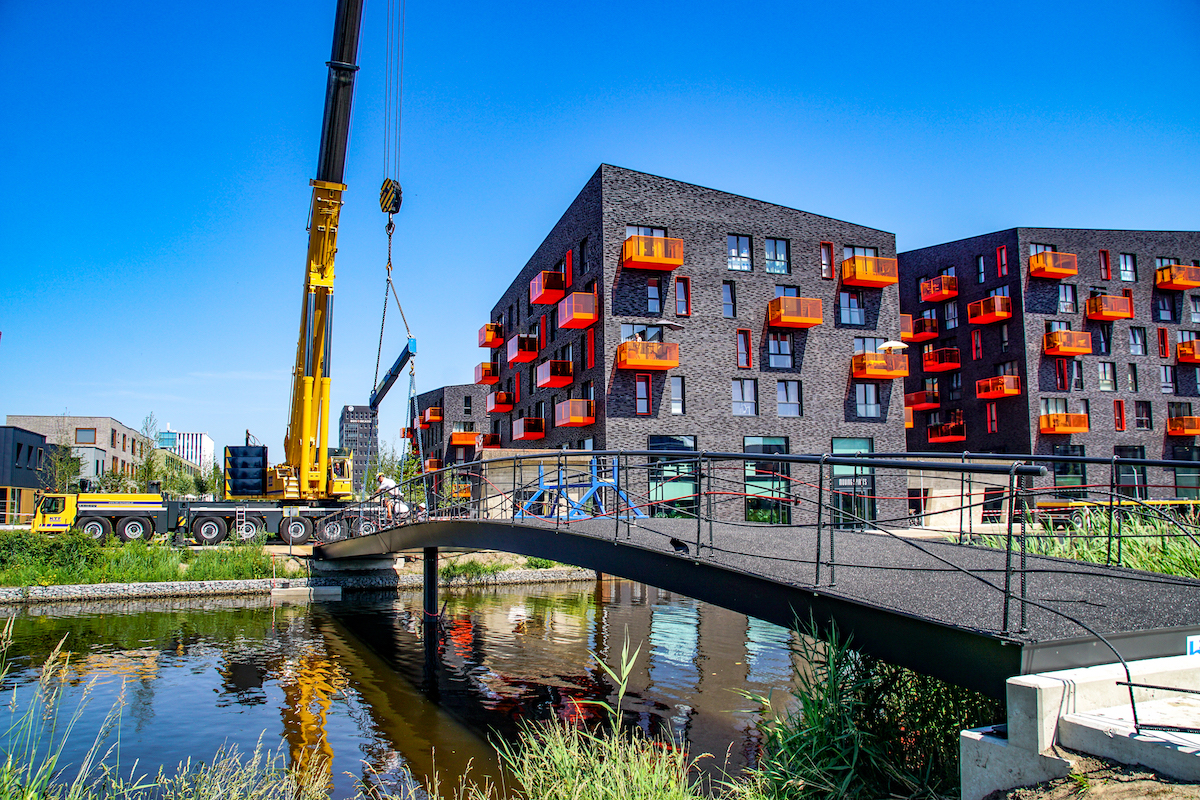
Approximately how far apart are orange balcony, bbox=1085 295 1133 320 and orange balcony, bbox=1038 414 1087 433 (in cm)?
617

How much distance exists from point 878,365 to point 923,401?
14.7 meters

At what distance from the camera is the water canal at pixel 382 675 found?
1002cm

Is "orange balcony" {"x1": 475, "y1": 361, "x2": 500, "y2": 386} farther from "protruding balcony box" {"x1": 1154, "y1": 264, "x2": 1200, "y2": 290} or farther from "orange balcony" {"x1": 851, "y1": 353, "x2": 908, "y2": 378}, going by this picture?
"protruding balcony box" {"x1": 1154, "y1": 264, "x2": 1200, "y2": 290}

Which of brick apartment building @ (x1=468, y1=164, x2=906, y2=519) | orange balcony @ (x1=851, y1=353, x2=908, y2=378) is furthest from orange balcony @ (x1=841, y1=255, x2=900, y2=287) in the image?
orange balcony @ (x1=851, y1=353, x2=908, y2=378)

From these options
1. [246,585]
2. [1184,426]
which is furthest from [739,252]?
[1184,426]


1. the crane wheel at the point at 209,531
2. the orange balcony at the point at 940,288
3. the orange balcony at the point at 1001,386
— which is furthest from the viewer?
the orange balcony at the point at 940,288

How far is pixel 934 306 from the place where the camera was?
4728cm

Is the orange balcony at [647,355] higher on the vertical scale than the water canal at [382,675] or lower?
higher

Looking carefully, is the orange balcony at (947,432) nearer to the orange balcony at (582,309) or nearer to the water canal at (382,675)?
the orange balcony at (582,309)

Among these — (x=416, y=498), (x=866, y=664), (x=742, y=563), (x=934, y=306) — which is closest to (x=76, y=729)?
(x=742, y=563)

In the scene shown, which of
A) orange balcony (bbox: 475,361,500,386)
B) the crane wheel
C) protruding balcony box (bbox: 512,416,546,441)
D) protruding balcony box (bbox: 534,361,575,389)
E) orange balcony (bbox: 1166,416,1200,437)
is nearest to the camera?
the crane wheel

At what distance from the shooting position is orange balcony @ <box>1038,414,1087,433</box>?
39125mm

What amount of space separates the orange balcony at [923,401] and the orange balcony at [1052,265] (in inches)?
361

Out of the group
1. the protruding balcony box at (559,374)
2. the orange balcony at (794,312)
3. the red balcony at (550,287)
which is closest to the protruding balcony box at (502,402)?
the red balcony at (550,287)
